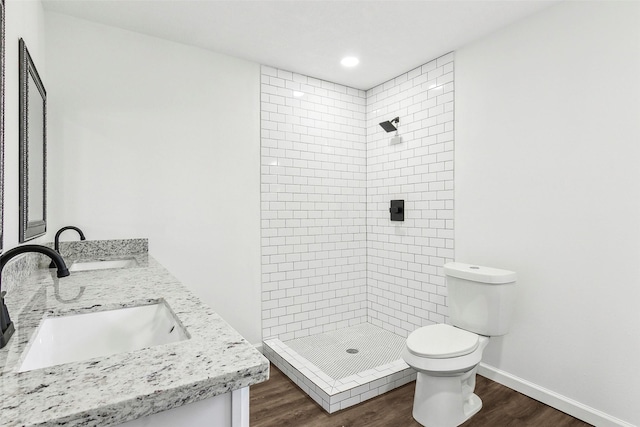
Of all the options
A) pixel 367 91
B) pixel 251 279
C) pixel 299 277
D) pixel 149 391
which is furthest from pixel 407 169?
pixel 149 391

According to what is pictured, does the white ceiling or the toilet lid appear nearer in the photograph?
the toilet lid

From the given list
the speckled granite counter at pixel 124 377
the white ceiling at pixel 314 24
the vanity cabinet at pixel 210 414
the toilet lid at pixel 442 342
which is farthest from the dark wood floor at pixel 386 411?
the white ceiling at pixel 314 24

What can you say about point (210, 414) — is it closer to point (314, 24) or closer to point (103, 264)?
point (103, 264)

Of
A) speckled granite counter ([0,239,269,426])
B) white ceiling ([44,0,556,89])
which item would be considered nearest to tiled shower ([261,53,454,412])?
white ceiling ([44,0,556,89])

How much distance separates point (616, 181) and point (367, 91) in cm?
242

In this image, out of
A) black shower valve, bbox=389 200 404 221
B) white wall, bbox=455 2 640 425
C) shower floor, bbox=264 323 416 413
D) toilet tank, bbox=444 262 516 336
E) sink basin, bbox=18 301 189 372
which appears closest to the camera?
sink basin, bbox=18 301 189 372

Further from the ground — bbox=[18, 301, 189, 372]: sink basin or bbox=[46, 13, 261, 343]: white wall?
bbox=[46, 13, 261, 343]: white wall

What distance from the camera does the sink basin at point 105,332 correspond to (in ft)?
3.34

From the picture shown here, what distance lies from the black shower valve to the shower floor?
113 centimetres

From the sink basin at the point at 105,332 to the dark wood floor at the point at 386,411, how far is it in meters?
1.24

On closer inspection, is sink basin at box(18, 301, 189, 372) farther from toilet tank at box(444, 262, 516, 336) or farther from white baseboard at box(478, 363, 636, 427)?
white baseboard at box(478, 363, 636, 427)

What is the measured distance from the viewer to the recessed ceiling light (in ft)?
9.73

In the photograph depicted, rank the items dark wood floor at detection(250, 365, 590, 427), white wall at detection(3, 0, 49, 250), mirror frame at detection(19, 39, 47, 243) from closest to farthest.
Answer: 1. white wall at detection(3, 0, 49, 250)
2. mirror frame at detection(19, 39, 47, 243)
3. dark wood floor at detection(250, 365, 590, 427)

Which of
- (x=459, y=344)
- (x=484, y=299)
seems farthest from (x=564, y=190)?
(x=459, y=344)
